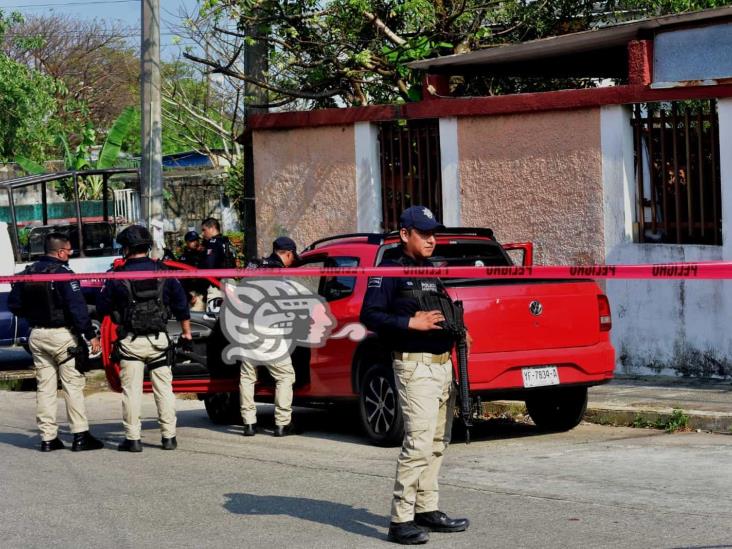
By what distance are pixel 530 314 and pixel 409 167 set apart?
6102 mm

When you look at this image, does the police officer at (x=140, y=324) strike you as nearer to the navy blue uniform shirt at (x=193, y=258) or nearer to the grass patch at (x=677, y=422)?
the grass patch at (x=677, y=422)

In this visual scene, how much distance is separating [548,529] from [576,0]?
12637 mm

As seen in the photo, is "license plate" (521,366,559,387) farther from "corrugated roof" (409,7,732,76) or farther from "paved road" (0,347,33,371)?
"paved road" (0,347,33,371)

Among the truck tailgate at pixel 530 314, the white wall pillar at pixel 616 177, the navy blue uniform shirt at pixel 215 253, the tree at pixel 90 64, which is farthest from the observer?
the tree at pixel 90 64

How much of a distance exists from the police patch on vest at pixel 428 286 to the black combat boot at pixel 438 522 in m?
1.22

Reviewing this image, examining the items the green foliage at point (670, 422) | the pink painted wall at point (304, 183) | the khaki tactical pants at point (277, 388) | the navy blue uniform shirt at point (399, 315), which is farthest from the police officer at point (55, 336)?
the pink painted wall at point (304, 183)

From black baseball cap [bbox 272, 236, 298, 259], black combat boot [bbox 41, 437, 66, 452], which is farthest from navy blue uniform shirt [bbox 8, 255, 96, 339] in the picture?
black baseball cap [bbox 272, 236, 298, 259]

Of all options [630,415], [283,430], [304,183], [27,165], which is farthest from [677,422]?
[27,165]

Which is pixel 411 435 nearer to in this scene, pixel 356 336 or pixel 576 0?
pixel 356 336

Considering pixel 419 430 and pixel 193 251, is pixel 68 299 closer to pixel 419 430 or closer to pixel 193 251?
pixel 419 430

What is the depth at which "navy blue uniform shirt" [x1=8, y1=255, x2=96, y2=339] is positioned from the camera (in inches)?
415

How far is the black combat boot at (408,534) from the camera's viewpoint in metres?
6.70

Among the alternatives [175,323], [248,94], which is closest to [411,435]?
[175,323]

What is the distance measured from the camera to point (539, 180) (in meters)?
14.1
